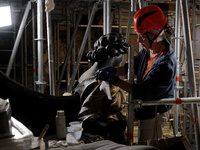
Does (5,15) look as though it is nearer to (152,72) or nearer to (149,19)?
(149,19)

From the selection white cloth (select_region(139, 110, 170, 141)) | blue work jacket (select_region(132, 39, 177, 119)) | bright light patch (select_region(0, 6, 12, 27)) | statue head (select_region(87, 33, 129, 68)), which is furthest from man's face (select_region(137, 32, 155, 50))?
bright light patch (select_region(0, 6, 12, 27))

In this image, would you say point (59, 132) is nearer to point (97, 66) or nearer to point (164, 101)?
point (97, 66)

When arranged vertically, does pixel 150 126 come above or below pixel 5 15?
below

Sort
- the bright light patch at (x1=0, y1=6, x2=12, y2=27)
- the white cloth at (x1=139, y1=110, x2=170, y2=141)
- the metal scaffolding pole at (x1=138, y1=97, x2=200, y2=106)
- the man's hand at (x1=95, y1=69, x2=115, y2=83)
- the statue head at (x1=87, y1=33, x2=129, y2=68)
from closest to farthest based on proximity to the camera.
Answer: the metal scaffolding pole at (x1=138, y1=97, x2=200, y2=106)
the man's hand at (x1=95, y1=69, x2=115, y2=83)
the white cloth at (x1=139, y1=110, x2=170, y2=141)
the statue head at (x1=87, y1=33, x2=129, y2=68)
the bright light patch at (x1=0, y1=6, x2=12, y2=27)

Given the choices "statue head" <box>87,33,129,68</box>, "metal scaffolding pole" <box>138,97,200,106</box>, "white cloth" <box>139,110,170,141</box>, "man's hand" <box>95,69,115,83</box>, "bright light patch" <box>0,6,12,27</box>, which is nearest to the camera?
"metal scaffolding pole" <box>138,97,200,106</box>

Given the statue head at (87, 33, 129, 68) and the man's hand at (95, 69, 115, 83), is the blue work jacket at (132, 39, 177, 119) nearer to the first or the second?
the man's hand at (95, 69, 115, 83)

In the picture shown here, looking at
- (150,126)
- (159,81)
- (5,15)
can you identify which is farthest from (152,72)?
(5,15)

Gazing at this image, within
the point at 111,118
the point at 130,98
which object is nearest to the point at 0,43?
the point at 111,118

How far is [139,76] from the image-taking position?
2.19m

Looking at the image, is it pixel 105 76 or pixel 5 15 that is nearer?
pixel 105 76

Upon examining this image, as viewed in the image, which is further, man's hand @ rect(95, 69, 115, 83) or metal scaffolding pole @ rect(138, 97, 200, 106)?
man's hand @ rect(95, 69, 115, 83)

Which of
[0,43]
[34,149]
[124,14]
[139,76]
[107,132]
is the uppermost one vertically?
[124,14]

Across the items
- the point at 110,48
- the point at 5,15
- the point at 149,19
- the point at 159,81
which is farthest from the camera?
the point at 5,15

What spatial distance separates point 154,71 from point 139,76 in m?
0.31
